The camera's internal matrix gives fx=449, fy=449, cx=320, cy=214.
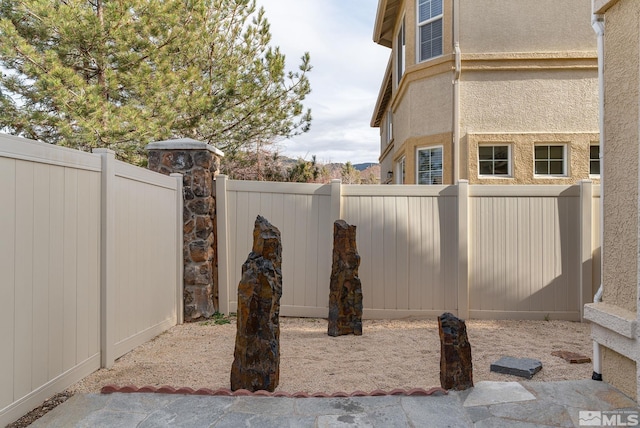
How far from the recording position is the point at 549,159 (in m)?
7.96

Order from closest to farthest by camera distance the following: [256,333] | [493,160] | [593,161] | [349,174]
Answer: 1. [256,333]
2. [593,161]
3. [493,160]
4. [349,174]

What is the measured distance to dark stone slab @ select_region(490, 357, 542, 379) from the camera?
3.97 metres

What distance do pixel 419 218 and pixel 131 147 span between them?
293 inches

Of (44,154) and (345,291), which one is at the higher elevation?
(44,154)

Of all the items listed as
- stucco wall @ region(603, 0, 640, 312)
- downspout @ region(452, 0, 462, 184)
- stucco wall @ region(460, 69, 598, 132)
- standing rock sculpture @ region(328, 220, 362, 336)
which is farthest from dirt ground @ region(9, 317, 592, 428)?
stucco wall @ region(460, 69, 598, 132)

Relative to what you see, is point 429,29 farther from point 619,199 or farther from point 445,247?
point 619,199

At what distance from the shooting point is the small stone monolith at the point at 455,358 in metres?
3.40

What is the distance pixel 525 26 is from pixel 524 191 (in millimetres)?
3458

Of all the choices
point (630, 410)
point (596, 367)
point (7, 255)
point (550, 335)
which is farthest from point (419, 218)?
point (7, 255)

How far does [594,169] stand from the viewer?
7.87 meters

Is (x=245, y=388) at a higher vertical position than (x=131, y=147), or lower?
lower

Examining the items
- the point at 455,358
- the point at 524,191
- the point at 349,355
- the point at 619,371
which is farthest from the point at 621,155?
the point at 349,355

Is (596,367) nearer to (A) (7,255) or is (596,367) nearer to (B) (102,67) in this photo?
(A) (7,255)

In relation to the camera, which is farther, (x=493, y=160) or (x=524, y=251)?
(x=493, y=160)
